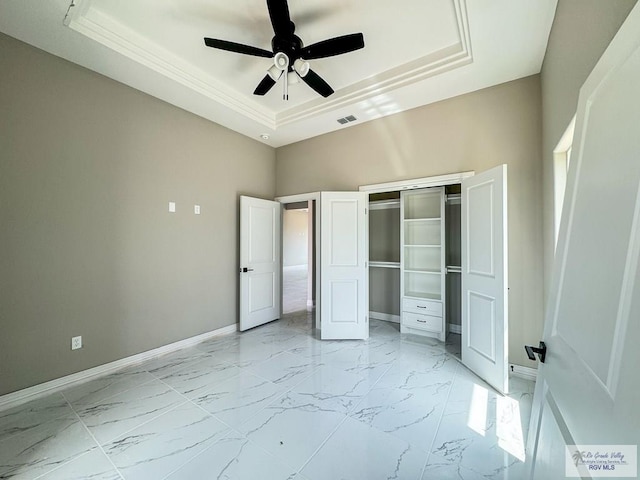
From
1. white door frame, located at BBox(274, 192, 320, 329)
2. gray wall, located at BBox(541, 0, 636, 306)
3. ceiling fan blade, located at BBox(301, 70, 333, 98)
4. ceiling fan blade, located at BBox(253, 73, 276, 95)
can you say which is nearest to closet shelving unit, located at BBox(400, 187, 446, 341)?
white door frame, located at BBox(274, 192, 320, 329)

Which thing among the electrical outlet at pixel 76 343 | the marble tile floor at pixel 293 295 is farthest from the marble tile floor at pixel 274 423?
the marble tile floor at pixel 293 295

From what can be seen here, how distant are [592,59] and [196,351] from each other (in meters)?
4.08

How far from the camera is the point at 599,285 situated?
0.68m

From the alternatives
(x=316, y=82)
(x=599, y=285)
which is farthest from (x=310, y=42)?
(x=599, y=285)

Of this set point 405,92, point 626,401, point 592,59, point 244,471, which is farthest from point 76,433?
point 405,92

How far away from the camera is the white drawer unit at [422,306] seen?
3.50 metres

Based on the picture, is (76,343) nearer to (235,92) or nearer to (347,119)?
(235,92)

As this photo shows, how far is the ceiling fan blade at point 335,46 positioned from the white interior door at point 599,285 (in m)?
1.50

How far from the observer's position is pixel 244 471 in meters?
1.48

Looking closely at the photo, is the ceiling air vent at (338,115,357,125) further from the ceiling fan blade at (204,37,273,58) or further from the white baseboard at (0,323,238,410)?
the white baseboard at (0,323,238,410)

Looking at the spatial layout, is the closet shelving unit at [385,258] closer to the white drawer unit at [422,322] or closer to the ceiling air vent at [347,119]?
the white drawer unit at [422,322]

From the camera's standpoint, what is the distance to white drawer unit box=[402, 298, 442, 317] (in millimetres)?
3504

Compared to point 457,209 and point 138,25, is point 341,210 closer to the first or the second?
point 457,209

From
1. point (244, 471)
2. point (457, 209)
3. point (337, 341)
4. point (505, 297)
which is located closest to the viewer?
point (244, 471)
